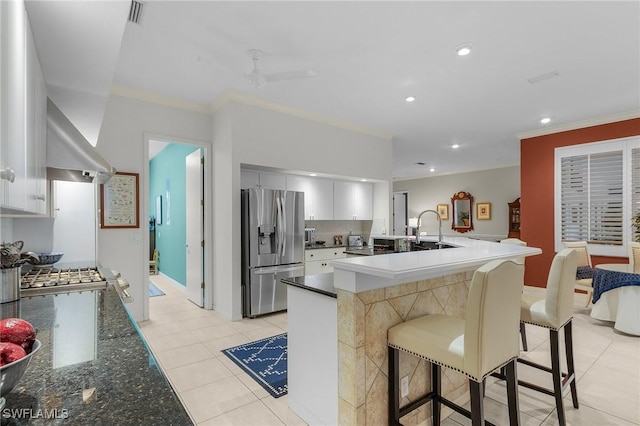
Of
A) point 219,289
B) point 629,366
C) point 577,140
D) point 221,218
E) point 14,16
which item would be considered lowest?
point 629,366

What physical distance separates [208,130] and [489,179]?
822 centimetres

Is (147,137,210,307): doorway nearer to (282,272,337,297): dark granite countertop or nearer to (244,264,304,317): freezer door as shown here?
(244,264,304,317): freezer door

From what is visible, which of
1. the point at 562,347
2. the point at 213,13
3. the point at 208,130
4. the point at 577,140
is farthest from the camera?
the point at 577,140

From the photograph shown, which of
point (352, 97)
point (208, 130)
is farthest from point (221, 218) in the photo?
point (352, 97)

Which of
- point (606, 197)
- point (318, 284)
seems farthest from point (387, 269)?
point (606, 197)

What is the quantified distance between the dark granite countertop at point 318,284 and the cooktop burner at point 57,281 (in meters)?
1.24

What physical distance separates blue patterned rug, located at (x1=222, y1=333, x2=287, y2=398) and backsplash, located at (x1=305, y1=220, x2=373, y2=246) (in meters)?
2.72

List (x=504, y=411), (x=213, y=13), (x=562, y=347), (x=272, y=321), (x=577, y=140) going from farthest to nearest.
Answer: (x=577, y=140)
(x=272, y=321)
(x=562, y=347)
(x=213, y=13)
(x=504, y=411)

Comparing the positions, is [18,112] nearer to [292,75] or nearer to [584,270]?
[292,75]

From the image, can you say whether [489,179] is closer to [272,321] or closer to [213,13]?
[272,321]

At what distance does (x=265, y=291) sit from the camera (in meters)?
4.18

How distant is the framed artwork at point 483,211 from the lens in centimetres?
934

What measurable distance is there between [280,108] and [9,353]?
13.4 feet

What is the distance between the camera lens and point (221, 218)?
4219 mm
